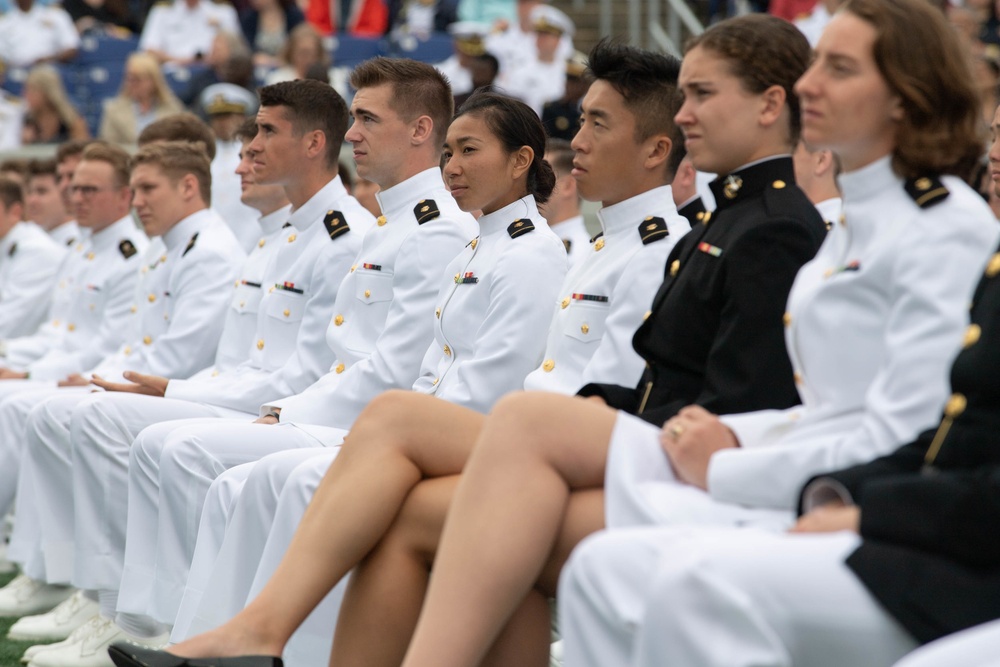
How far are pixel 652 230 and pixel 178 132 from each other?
3323 mm

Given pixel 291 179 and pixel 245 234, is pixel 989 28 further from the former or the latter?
pixel 291 179

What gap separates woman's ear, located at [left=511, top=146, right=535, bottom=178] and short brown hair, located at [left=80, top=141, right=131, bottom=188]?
2.89 metres

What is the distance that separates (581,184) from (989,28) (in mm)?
5933

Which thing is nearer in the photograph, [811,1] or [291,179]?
[291,179]

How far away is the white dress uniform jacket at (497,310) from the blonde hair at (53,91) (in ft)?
25.3

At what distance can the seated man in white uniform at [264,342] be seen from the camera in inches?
166

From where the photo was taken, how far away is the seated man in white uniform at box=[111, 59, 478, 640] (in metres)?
3.73

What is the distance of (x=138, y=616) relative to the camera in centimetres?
389

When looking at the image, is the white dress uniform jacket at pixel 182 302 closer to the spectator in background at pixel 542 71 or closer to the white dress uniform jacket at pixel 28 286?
the white dress uniform jacket at pixel 28 286

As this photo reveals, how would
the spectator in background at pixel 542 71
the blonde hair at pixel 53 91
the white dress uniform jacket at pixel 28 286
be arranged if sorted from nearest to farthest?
the white dress uniform jacket at pixel 28 286, the spectator in background at pixel 542 71, the blonde hair at pixel 53 91

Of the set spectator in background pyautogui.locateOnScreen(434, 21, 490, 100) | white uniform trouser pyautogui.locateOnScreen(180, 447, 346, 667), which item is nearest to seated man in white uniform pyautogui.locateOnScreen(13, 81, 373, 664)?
white uniform trouser pyautogui.locateOnScreen(180, 447, 346, 667)

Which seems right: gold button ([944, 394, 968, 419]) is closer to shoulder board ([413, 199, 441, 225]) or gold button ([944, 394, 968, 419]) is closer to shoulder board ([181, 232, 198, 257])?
shoulder board ([413, 199, 441, 225])

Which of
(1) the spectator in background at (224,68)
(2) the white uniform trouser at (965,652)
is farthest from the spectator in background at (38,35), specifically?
(2) the white uniform trouser at (965,652)

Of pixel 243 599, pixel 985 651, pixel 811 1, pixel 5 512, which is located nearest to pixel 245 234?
pixel 5 512
